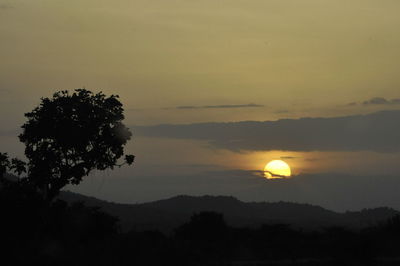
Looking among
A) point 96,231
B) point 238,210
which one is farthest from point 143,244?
point 238,210

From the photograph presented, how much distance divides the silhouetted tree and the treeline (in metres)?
2.72

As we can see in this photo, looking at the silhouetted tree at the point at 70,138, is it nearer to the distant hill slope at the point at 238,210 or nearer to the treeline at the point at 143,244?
the treeline at the point at 143,244

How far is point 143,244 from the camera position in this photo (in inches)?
1736

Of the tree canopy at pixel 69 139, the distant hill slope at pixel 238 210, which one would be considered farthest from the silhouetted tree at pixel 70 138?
the distant hill slope at pixel 238 210

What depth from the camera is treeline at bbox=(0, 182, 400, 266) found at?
1635 inches

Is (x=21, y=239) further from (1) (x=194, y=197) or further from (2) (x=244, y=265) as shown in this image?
(1) (x=194, y=197)

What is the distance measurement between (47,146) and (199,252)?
58.9 feet

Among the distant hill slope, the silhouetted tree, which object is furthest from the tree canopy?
the distant hill slope

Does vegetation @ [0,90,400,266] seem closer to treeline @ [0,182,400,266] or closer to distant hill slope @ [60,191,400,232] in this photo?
treeline @ [0,182,400,266]

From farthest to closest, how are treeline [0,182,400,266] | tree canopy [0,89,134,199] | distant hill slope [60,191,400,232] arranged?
1. distant hill slope [60,191,400,232]
2. tree canopy [0,89,134,199]
3. treeline [0,182,400,266]

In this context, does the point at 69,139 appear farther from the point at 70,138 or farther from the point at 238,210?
the point at 238,210

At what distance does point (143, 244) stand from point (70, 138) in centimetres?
1407

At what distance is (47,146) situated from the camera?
56000 mm

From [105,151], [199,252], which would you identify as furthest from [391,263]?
[105,151]
